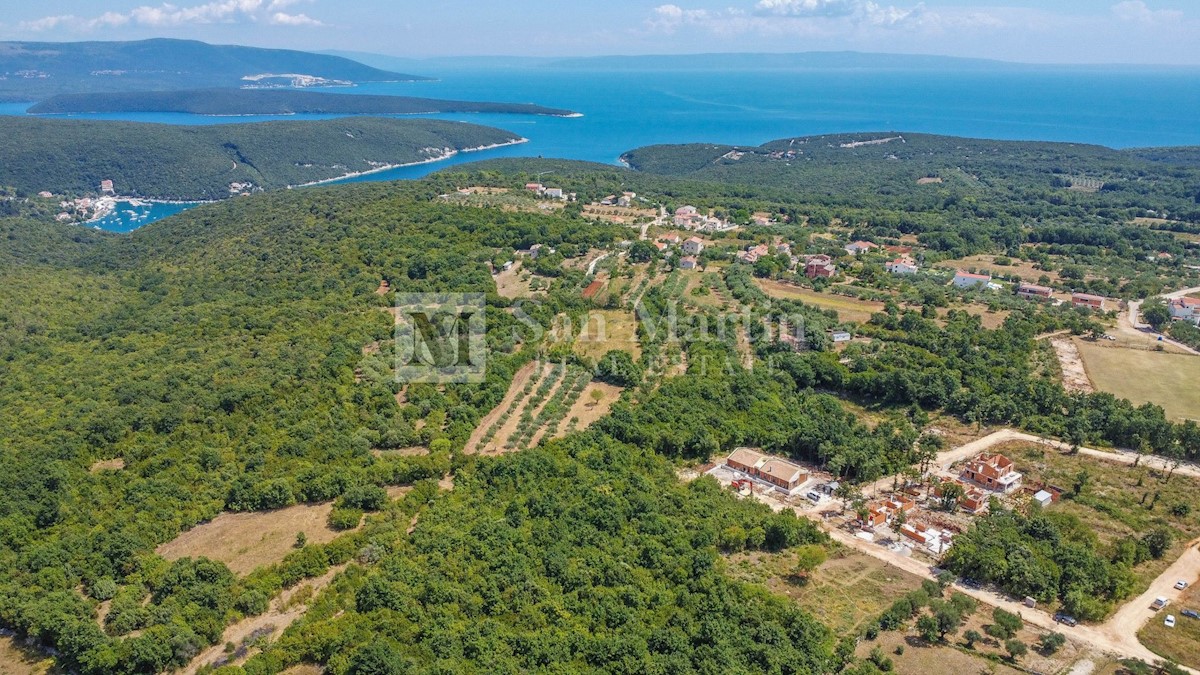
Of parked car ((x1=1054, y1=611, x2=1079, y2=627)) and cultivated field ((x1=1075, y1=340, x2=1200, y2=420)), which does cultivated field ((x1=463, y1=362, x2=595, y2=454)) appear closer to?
parked car ((x1=1054, y1=611, x2=1079, y2=627))

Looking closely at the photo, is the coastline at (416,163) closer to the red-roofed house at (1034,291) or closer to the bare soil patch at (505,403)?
the bare soil patch at (505,403)

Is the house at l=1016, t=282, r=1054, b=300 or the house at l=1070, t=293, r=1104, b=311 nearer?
the house at l=1070, t=293, r=1104, b=311

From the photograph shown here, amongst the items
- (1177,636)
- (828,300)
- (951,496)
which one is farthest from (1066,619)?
(828,300)

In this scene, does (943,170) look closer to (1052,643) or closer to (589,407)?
(589,407)

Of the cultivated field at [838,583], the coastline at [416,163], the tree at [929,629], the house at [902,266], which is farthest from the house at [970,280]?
the coastline at [416,163]

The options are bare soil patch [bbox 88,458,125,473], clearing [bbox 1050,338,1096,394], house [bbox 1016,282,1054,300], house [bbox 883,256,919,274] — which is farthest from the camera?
house [bbox 883,256,919,274]

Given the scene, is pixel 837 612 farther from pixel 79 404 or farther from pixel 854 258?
pixel 854 258

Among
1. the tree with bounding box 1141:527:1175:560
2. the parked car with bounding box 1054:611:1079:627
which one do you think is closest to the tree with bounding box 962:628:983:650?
the parked car with bounding box 1054:611:1079:627
